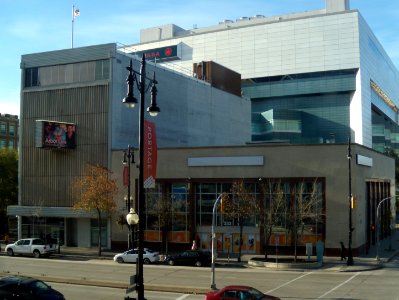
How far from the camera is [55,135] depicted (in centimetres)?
5606

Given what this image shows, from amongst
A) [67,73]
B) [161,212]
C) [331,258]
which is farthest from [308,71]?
[161,212]

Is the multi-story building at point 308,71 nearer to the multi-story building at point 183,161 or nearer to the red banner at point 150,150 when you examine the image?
the multi-story building at point 183,161

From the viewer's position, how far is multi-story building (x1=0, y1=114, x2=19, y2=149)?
12650 centimetres

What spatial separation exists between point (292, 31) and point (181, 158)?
90.2 meters

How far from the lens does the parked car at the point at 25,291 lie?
23219mm

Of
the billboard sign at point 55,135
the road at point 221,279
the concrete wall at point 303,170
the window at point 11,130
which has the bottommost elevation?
the road at point 221,279

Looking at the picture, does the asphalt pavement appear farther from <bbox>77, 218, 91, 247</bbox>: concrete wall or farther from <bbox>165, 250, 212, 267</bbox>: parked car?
<bbox>77, 218, 91, 247</bbox>: concrete wall

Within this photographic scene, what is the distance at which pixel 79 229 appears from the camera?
5728 cm

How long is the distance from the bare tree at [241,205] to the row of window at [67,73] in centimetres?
1870

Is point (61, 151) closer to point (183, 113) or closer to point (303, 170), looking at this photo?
point (183, 113)

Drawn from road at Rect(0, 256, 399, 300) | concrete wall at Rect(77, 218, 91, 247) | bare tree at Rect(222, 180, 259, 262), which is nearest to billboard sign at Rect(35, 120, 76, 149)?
concrete wall at Rect(77, 218, 91, 247)

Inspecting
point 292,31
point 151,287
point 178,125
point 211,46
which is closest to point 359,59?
point 292,31

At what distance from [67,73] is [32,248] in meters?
19.7

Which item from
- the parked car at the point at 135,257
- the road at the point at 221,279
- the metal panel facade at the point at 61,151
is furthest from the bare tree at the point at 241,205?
the metal panel facade at the point at 61,151
